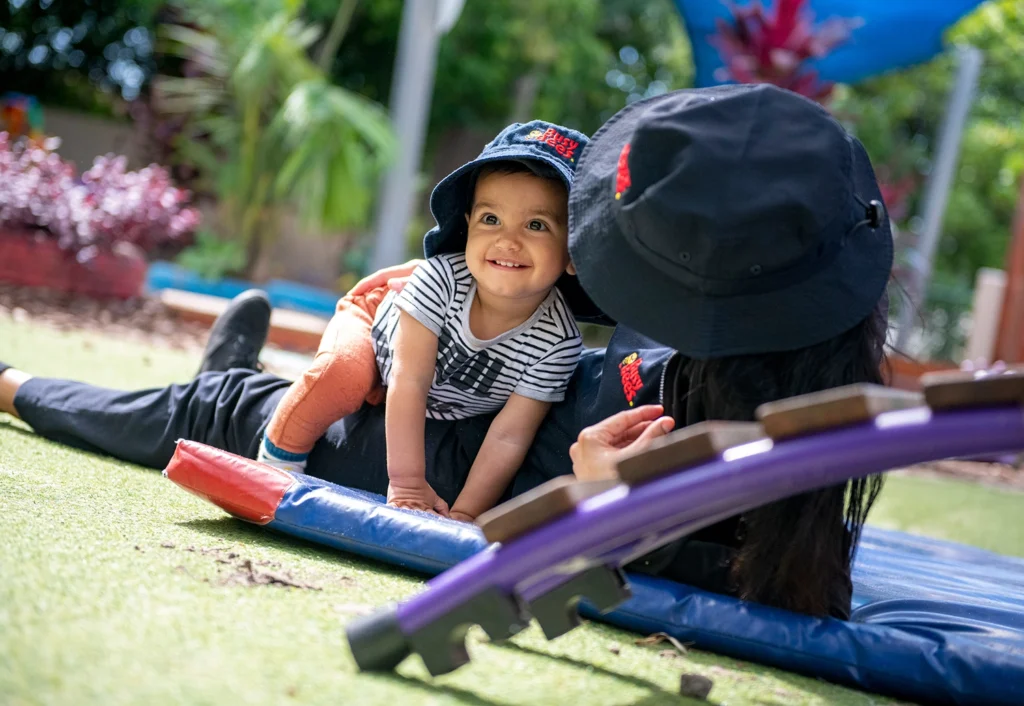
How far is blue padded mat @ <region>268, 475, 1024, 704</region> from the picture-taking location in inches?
70.6

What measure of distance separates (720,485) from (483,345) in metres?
1.21

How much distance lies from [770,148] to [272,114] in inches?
408

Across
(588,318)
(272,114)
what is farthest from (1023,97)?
(588,318)

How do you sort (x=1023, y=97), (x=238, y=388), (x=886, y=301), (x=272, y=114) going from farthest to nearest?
(x=1023, y=97) → (x=272, y=114) → (x=238, y=388) → (x=886, y=301)

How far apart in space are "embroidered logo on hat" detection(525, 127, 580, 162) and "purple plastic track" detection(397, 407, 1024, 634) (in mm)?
1131

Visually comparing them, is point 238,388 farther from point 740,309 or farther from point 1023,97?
point 1023,97

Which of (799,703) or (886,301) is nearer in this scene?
(799,703)

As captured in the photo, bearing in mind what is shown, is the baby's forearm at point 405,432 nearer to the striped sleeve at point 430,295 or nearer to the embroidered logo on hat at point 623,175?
the striped sleeve at point 430,295

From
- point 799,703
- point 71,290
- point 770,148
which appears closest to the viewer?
point 799,703

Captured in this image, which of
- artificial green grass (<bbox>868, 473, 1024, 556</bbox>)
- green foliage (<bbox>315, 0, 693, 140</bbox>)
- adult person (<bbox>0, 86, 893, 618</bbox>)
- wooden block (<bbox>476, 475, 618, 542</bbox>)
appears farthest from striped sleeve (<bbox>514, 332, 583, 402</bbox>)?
green foliage (<bbox>315, 0, 693, 140</bbox>)

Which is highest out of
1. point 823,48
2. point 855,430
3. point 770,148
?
point 823,48

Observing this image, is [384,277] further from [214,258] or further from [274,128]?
[214,258]

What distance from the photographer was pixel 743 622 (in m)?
1.90

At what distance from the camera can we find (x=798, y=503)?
6.20 feet
